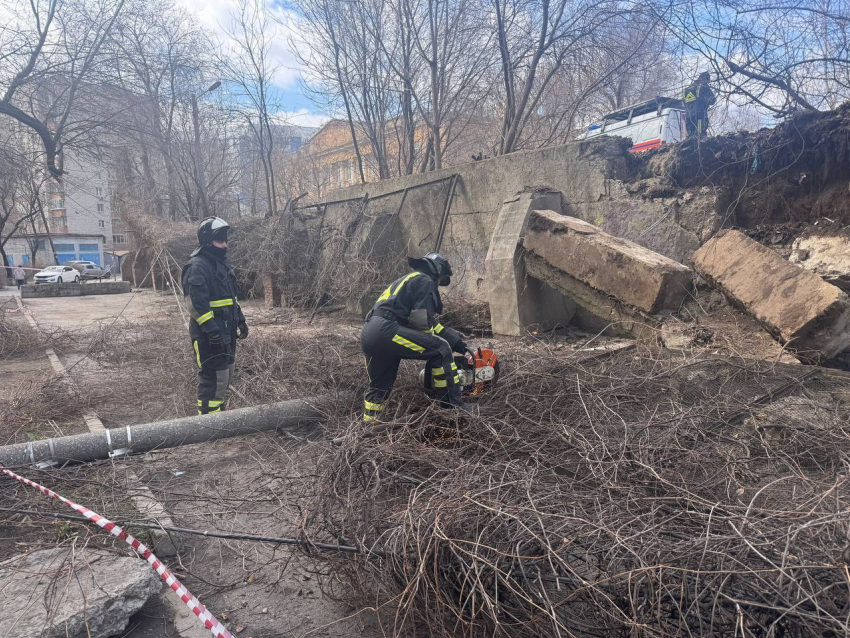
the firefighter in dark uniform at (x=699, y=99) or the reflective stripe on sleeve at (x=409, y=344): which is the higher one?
the firefighter in dark uniform at (x=699, y=99)

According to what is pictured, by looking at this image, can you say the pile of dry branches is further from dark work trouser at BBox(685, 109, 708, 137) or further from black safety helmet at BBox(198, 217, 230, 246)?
dark work trouser at BBox(685, 109, 708, 137)

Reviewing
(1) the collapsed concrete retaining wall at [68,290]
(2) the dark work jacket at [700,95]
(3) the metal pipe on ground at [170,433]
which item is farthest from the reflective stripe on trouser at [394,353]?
(1) the collapsed concrete retaining wall at [68,290]

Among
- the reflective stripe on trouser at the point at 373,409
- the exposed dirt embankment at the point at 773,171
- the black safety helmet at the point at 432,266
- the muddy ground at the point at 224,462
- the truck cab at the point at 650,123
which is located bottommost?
the muddy ground at the point at 224,462

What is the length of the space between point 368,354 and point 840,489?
9.64 ft

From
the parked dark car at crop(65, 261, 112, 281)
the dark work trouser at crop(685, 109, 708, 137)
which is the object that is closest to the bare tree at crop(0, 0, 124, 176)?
the dark work trouser at crop(685, 109, 708, 137)

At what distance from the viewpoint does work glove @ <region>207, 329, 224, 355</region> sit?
4.73 meters

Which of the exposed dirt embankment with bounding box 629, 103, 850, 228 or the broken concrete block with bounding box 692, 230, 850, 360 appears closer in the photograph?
the broken concrete block with bounding box 692, 230, 850, 360

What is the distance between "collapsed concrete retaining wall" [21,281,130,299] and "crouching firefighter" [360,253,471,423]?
2008 centimetres

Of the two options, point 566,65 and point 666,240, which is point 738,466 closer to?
point 666,240

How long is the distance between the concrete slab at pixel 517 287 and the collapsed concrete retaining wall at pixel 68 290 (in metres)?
18.3

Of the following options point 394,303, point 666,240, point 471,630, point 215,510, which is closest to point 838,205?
point 666,240

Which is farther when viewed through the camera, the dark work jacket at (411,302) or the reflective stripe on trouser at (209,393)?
the reflective stripe on trouser at (209,393)

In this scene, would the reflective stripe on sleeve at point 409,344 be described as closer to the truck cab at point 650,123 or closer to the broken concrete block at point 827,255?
the broken concrete block at point 827,255

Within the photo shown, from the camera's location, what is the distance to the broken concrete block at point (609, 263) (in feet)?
18.0
